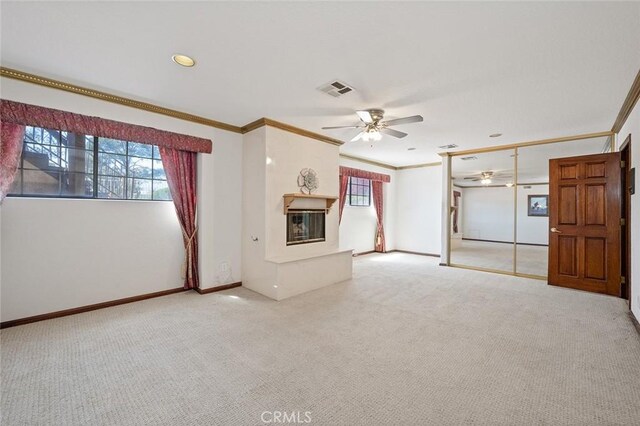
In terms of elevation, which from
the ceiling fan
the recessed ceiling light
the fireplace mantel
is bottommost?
the fireplace mantel

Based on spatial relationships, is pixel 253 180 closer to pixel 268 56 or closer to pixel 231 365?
pixel 268 56

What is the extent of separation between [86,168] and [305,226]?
3.04 meters

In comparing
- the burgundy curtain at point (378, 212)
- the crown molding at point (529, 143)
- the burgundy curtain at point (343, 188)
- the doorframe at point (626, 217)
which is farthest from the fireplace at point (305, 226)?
the doorframe at point (626, 217)

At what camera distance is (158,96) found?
10.8ft

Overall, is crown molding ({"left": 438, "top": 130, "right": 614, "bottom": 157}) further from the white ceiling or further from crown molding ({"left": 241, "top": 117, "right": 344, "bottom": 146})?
crown molding ({"left": 241, "top": 117, "right": 344, "bottom": 146})

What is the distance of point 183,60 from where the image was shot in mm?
2498

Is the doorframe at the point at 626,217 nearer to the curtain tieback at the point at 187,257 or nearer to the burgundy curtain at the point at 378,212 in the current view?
the burgundy curtain at the point at 378,212

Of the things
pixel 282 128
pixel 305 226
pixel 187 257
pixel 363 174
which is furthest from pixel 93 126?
pixel 363 174

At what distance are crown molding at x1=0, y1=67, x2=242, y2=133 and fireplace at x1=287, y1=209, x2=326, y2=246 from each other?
1746 millimetres

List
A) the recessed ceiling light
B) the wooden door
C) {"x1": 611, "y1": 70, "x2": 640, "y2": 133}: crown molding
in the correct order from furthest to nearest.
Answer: the wooden door, {"x1": 611, "y1": 70, "x2": 640, "y2": 133}: crown molding, the recessed ceiling light

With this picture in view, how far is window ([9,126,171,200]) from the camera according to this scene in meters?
2.98

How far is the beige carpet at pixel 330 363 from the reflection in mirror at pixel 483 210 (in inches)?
128

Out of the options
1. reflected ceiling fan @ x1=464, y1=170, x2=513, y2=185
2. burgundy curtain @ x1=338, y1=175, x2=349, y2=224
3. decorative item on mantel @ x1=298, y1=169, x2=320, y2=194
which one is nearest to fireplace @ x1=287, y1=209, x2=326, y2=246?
decorative item on mantel @ x1=298, y1=169, x2=320, y2=194

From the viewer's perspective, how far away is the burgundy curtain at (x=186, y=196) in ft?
12.6
